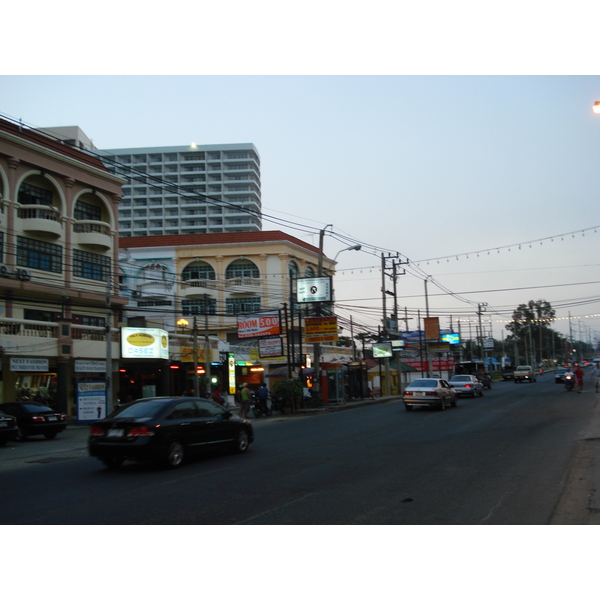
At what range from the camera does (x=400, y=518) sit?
25.3ft

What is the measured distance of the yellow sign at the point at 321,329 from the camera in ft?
115

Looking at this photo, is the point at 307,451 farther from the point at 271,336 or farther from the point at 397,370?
the point at 397,370

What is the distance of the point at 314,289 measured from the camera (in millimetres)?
37875

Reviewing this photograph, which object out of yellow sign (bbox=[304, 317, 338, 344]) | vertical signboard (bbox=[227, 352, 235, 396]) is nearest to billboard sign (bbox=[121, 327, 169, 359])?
vertical signboard (bbox=[227, 352, 235, 396])

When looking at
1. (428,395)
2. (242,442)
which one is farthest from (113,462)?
(428,395)

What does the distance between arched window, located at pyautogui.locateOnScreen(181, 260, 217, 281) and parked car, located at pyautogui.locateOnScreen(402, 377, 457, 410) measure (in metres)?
38.4

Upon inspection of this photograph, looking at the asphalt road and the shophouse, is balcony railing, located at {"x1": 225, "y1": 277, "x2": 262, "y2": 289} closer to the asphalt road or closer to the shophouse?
the shophouse

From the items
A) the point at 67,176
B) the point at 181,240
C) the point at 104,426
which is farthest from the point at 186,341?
the point at 104,426

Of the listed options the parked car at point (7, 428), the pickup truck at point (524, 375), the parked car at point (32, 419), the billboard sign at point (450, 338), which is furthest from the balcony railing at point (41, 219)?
the billboard sign at point (450, 338)

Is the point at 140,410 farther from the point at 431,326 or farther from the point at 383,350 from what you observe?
the point at 431,326

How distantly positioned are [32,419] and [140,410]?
11.7 metres

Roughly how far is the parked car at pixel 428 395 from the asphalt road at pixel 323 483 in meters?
10.7

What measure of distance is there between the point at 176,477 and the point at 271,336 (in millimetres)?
25758

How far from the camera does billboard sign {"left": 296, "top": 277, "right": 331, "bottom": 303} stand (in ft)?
122
